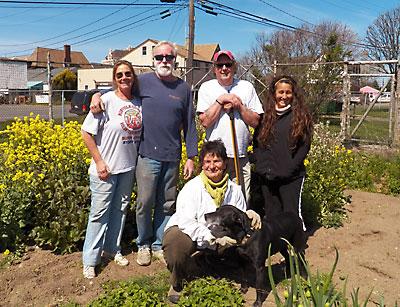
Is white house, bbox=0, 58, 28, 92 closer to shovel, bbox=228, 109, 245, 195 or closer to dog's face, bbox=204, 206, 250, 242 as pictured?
shovel, bbox=228, 109, 245, 195

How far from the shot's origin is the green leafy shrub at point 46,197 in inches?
170

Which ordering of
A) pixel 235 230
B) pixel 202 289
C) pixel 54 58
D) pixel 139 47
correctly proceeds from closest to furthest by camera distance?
pixel 202 289
pixel 235 230
pixel 139 47
pixel 54 58

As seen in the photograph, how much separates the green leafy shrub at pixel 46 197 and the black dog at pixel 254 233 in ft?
5.29

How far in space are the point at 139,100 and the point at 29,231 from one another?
1.92m

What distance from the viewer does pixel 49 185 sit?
4516mm

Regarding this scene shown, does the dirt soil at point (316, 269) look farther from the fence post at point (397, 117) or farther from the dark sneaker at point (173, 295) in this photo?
the fence post at point (397, 117)

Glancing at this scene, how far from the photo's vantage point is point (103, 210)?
383cm

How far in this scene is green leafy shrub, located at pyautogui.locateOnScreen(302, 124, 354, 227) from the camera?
539 centimetres

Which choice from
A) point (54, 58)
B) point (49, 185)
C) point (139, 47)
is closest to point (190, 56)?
point (49, 185)

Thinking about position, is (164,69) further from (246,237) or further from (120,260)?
(120,260)

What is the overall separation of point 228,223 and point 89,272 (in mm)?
1392

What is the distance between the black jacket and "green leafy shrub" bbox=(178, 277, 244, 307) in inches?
46.4

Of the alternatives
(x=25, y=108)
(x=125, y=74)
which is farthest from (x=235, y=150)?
(x=25, y=108)

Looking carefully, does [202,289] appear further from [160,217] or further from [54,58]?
[54,58]
